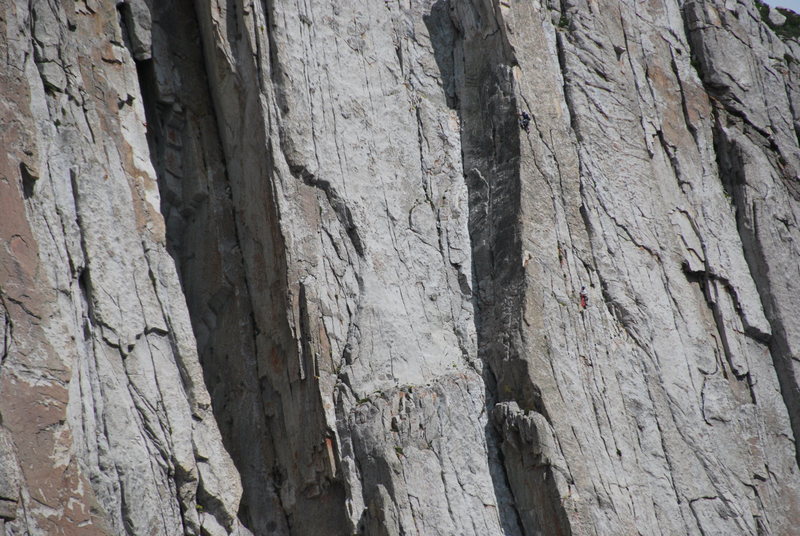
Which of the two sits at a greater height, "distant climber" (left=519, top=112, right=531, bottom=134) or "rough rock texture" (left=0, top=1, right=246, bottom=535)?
"distant climber" (left=519, top=112, right=531, bottom=134)

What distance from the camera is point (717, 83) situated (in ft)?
67.7

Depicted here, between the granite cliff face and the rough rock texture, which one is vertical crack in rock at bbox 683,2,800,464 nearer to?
the granite cliff face

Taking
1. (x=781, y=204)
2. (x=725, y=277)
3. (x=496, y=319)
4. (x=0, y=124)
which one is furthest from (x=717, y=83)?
(x=0, y=124)

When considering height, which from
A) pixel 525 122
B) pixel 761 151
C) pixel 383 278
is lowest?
pixel 383 278

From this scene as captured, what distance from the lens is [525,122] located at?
17359 mm

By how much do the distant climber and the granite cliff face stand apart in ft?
0.14

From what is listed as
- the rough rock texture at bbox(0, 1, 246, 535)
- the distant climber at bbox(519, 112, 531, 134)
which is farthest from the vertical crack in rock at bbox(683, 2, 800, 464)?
the rough rock texture at bbox(0, 1, 246, 535)

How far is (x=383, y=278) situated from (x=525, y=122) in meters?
3.98

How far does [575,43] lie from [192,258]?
864 centimetres

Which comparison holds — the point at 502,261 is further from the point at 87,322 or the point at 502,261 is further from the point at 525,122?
the point at 87,322

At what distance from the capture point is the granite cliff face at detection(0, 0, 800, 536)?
553 inches

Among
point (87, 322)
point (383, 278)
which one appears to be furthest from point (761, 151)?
point (87, 322)

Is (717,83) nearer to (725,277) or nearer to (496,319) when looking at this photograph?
(725,277)

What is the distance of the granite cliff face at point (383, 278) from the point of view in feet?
46.1
